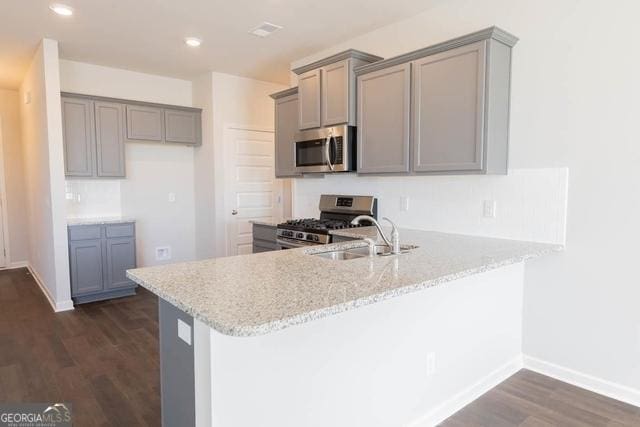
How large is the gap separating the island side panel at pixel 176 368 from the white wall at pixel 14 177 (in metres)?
5.90

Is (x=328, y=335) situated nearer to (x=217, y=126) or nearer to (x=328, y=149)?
(x=328, y=149)

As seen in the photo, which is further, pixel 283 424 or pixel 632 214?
pixel 632 214

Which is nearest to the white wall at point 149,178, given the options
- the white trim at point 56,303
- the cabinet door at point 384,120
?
the white trim at point 56,303

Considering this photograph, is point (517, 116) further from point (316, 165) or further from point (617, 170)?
point (316, 165)

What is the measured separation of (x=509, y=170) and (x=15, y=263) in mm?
6999

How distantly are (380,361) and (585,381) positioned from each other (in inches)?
62.6

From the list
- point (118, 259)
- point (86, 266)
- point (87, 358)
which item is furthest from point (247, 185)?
point (87, 358)

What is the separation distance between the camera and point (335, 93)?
3.44 m

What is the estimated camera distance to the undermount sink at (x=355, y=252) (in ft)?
8.05

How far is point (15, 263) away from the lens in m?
6.18

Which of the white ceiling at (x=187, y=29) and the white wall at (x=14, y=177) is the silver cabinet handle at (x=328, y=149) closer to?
the white ceiling at (x=187, y=29)

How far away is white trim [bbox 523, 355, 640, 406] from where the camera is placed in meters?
2.35

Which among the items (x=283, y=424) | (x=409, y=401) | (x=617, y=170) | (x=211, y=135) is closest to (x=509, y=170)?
(x=617, y=170)

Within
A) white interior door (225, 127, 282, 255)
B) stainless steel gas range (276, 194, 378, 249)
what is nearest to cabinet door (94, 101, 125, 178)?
white interior door (225, 127, 282, 255)
